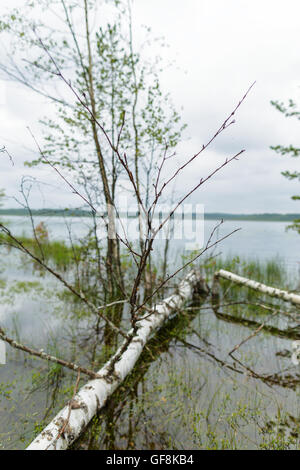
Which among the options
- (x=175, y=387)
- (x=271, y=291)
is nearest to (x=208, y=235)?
(x=271, y=291)

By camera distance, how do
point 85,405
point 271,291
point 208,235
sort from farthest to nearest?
point 208,235, point 271,291, point 85,405

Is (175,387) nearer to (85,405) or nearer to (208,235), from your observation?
(85,405)

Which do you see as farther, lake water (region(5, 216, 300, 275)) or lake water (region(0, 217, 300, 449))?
lake water (region(5, 216, 300, 275))

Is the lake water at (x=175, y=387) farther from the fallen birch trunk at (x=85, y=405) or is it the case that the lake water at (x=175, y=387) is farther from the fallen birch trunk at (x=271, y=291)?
the fallen birch trunk at (x=271, y=291)

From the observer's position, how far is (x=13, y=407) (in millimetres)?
3020

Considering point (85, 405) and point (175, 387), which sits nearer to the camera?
point (85, 405)

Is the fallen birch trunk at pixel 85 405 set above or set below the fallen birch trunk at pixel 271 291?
below

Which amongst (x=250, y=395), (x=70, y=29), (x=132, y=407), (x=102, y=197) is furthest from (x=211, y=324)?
(x=70, y=29)

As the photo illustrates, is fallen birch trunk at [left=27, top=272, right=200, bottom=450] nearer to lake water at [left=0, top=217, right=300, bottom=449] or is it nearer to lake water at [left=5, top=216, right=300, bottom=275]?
lake water at [left=0, top=217, right=300, bottom=449]

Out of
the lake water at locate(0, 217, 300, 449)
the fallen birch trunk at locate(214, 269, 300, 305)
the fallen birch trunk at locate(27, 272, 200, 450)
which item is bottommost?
the lake water at locate(0, 217, 300, 449)

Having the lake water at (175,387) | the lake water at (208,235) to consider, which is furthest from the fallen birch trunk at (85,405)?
the lake water at (208,235)

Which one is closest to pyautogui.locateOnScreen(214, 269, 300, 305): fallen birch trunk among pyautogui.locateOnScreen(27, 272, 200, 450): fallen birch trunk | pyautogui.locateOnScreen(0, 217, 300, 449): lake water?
pyautogui.locateOnScreen(0, 217, 300, 449): lake water
